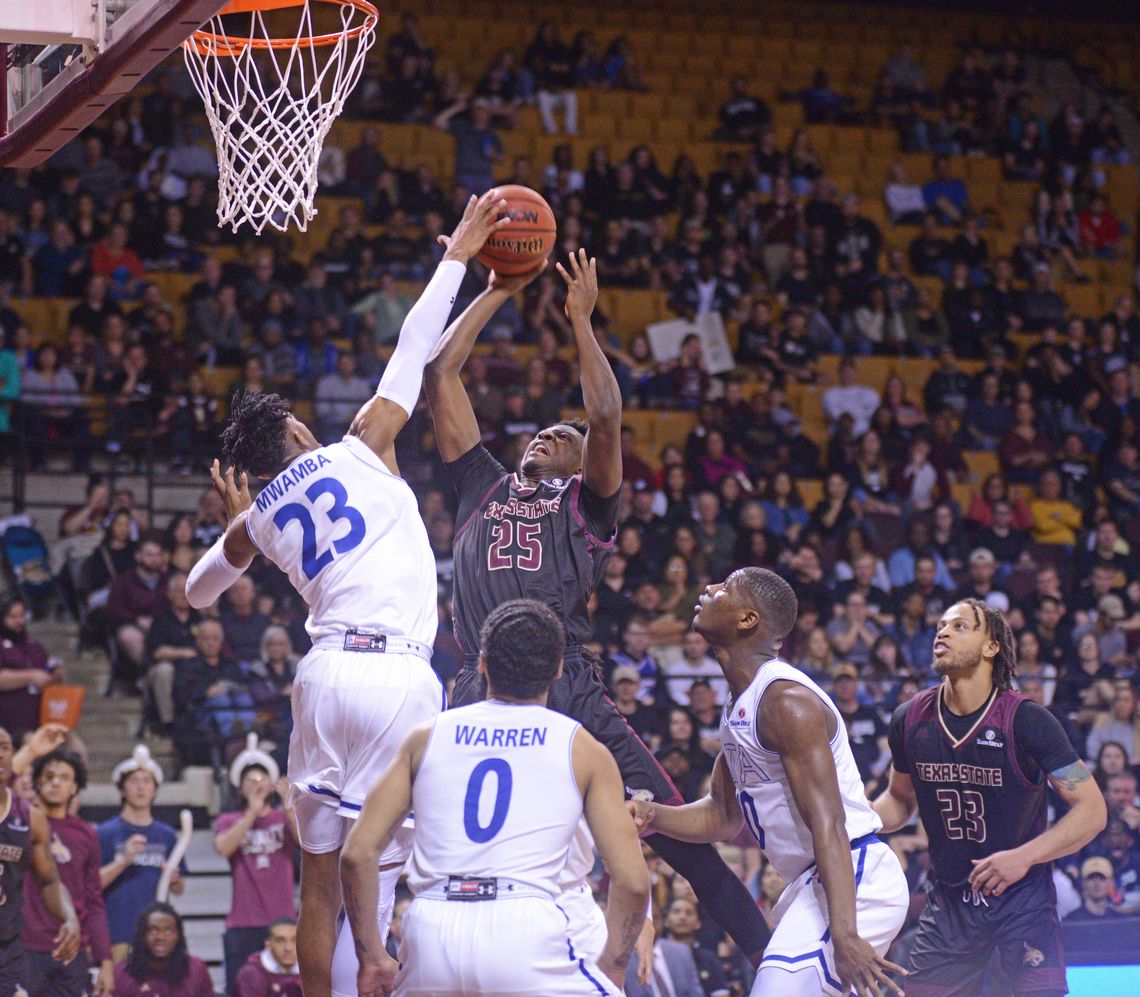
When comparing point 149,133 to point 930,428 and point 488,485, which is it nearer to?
point 930,428

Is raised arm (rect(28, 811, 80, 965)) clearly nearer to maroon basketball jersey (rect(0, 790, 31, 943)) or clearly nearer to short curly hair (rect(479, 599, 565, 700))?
maroon basketball jersey (rect(0, 790, 31, 943))

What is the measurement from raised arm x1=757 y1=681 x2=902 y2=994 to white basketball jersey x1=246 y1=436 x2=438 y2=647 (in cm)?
119

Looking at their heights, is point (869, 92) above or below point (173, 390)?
above

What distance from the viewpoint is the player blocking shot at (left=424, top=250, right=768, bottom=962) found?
5609 millimetres

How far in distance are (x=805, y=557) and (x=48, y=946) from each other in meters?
6.51

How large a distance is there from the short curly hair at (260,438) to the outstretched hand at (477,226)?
0.81 metres

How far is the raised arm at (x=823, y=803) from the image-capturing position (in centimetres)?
493

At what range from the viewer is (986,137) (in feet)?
60.4

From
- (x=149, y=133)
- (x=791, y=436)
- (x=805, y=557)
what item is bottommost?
(x=805, y=557)

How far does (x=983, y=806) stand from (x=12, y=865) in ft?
13.8

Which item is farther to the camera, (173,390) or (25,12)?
(173,390)

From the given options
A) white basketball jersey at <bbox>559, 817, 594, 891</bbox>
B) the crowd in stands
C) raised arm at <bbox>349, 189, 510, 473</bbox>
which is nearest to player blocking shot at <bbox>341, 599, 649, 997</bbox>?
white basketball jersey at <bbox>559, 817, 594, 891</bbox>

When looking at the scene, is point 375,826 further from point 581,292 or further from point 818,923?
point 581,292

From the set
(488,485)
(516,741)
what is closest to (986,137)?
(488,485)
